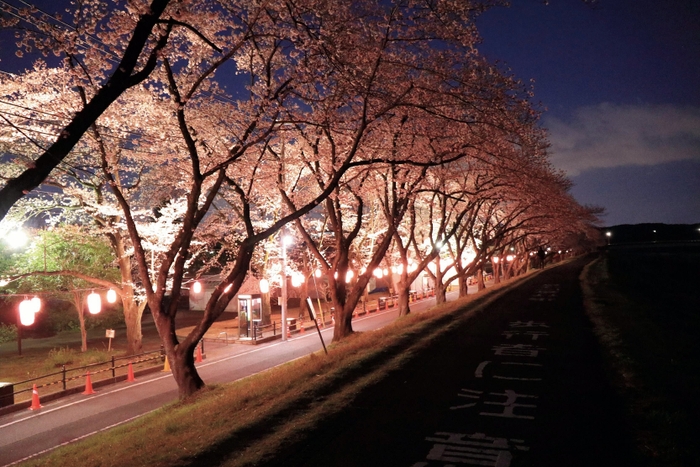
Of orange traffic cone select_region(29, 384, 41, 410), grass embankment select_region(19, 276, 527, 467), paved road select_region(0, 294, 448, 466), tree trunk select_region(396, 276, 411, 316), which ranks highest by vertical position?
tree trunk select_region(396, 276, 411, 316)

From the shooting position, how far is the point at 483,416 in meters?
6.88

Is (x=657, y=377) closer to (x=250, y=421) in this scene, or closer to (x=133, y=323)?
(x=250, y=421)

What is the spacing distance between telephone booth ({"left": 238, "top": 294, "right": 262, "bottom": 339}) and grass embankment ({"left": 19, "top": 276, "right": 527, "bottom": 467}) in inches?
643

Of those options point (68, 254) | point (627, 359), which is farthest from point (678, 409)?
point (68, 254)

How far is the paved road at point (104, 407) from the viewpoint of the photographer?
12578 millimetres

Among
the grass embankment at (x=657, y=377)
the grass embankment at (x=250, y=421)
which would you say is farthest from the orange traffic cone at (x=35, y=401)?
the grass embankment at (x=657, y=377)

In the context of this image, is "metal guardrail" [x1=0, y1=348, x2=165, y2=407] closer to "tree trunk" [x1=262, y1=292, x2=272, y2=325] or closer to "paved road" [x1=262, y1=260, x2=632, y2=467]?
"tree trunk" [x1=262, y1=292, x2=272, y2=325]

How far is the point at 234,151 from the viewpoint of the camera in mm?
12664

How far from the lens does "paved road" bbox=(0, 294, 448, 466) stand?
12.6m

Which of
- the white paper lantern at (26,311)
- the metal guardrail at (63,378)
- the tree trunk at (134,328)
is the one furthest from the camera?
the tree trunk at (134,328)

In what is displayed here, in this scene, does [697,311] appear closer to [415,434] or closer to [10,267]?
[415,434]

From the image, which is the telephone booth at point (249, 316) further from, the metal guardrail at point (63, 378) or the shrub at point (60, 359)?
the shrub at point (60, 359)

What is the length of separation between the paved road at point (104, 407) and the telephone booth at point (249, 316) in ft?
Answer: 10.8

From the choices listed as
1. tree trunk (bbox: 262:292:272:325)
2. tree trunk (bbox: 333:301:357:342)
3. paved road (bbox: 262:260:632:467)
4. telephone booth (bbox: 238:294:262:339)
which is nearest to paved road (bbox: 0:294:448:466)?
telephone booth (bbox: 238:294:262:339)
